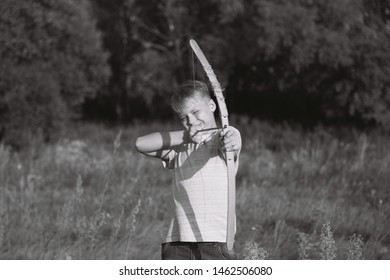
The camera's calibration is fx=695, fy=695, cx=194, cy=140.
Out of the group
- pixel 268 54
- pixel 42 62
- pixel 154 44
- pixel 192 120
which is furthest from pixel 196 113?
pixel 154 44

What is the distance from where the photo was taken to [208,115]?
290 centimetres

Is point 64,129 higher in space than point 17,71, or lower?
lower

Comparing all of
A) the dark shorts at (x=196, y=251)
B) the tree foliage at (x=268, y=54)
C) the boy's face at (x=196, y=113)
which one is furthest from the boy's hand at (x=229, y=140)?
the tree foliage at (x=268, y=54)

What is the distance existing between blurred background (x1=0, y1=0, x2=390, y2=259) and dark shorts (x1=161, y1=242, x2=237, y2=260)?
0.26 m

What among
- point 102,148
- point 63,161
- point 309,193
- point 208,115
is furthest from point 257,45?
point 208,115

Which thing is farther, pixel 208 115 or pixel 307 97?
pixel 307 97

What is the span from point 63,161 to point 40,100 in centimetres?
205

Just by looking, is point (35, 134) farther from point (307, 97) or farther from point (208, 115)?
point (208, 115)

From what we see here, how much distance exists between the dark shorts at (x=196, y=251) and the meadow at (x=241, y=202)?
0.82 ft

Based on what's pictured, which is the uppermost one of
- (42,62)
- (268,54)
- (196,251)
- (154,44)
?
(154,44)

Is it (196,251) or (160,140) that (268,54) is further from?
(196,251)

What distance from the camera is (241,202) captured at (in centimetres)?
558

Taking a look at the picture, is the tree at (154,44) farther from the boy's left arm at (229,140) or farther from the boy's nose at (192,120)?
the boy's left arm at (229,140)

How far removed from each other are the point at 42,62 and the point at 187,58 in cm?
323
